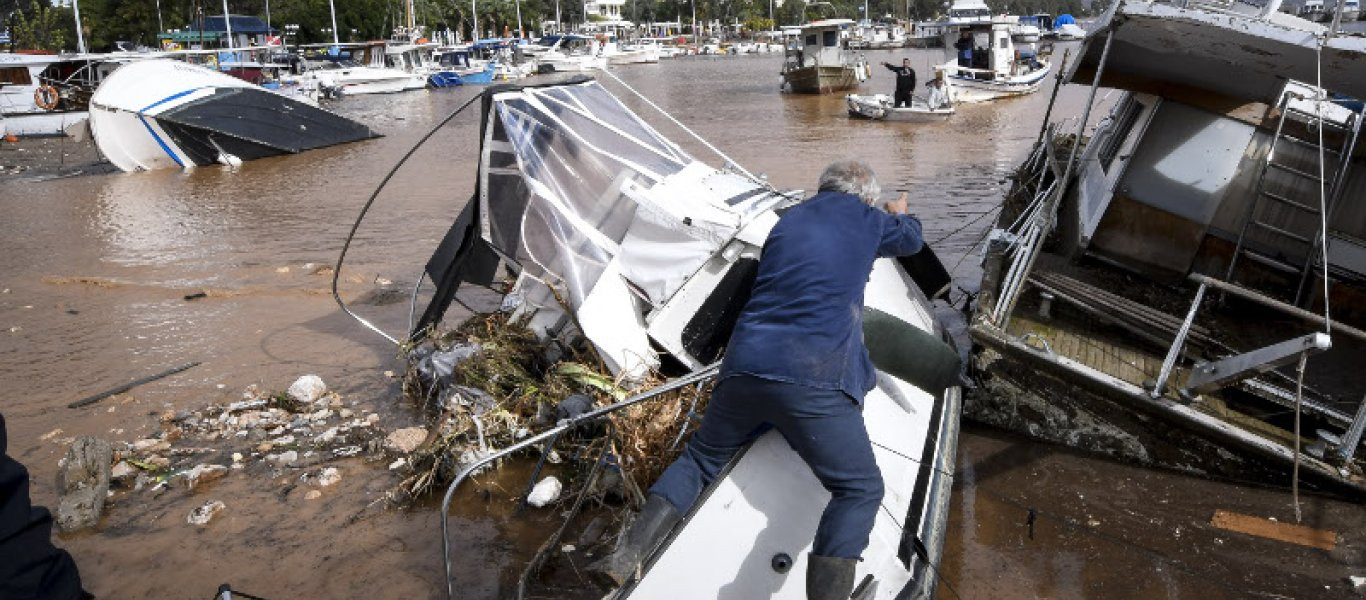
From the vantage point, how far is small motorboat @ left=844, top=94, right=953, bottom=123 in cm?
2178

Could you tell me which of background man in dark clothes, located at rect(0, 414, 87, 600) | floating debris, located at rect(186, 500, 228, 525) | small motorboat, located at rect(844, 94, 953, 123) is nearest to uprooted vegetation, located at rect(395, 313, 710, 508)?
floating debris, located at rect(186, 500, 228, 525)

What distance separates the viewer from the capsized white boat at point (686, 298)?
3.46 m

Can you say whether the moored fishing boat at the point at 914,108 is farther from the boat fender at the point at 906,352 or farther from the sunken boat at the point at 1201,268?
the boat fender at the point at 906,352

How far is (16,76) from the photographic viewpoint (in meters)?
27.5

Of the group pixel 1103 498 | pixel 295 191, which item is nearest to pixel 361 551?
pixel 1103 498

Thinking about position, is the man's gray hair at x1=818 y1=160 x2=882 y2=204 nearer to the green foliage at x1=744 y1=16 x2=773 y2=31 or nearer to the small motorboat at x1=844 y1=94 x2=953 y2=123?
the small motorboat at x1=844 y1=94 x2=953 y2=123

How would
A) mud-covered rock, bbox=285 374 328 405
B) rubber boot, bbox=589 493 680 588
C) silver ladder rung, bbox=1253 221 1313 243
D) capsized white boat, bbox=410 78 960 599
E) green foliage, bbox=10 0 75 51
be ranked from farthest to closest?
1. green foliage, bbox=10 0 75 51
2. mud-covered rock, bbox=285 374 328 405
3. silver ladder rung, bbox=1253 221 1313 243
4. capsized white boat, bbox=410 78 960 599
5. rubber boot, bbox=589 493 680 588

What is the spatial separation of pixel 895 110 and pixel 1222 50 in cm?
1701

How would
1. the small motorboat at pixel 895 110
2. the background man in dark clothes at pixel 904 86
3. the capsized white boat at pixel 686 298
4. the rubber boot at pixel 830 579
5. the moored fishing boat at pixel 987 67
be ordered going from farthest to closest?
the moored fishing boat at pixel 987 67
the background man in dark clothes at pixel 904 86
the small motorboat at pixel 895 110
the capsized white boat at pixel 686 298
the rubber boot at pixel 830 579

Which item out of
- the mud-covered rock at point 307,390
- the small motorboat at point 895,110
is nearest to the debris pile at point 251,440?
the mud-covered rock at point 307,390

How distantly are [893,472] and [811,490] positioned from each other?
0.65 meters

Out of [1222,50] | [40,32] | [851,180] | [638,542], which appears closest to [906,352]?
[851,180]

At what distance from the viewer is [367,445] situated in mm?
Answer: 5914

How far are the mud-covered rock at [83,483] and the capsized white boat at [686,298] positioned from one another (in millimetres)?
2048
